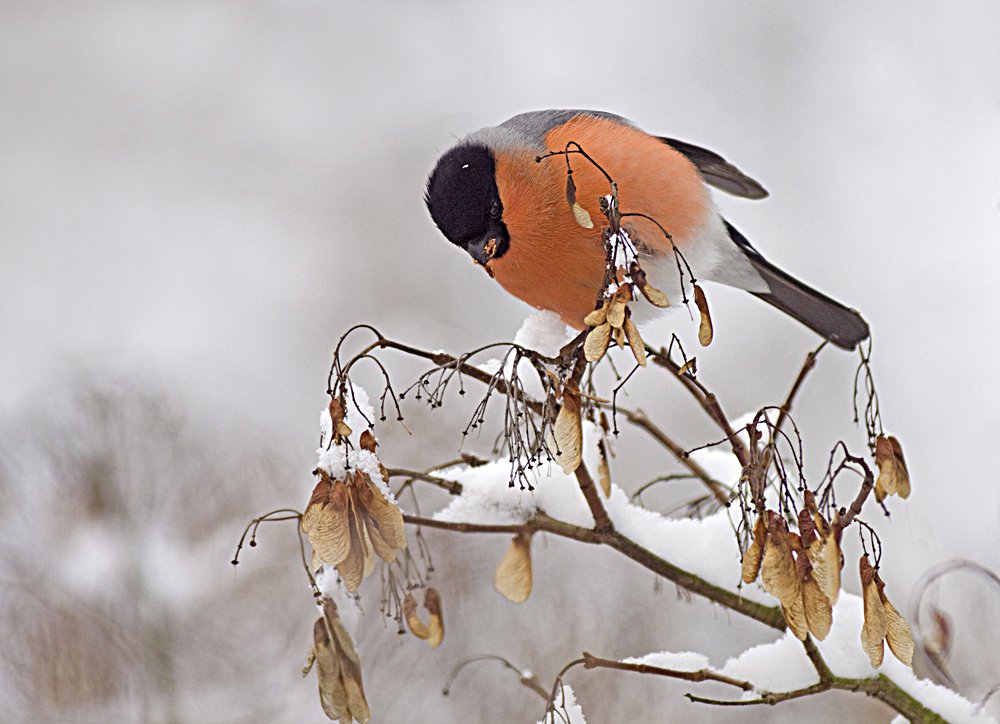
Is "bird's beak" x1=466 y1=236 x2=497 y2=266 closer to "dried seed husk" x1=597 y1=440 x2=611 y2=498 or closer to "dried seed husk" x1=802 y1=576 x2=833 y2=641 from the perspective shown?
"dried seed husk" x1=597 y1=440 x2=611 y2=498

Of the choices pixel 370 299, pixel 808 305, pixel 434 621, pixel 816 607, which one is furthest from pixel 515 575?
pixel 370 299

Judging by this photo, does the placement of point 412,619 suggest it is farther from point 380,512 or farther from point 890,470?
point 890,470

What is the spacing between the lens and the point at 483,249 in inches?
20.6

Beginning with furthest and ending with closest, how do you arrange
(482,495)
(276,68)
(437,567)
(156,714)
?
(276,68) < (437,567) < (156,714) < (482,495)

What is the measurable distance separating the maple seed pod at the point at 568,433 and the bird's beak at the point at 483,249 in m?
0.20

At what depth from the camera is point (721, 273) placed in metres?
0.63

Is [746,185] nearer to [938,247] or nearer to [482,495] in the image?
[482,495]

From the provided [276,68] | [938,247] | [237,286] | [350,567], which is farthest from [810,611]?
[276,68]

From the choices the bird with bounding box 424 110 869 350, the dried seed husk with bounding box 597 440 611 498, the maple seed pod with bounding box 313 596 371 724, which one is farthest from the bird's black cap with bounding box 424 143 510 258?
the maple seed pod with bounding box 313 596 371 724

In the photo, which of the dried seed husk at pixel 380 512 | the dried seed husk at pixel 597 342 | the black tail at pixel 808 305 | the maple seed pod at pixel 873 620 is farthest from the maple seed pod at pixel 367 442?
the black tail at pixel 808 305

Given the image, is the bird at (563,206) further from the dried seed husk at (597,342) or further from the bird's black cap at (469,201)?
the dried seed husk at (597,342)

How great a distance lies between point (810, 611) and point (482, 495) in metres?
0.21

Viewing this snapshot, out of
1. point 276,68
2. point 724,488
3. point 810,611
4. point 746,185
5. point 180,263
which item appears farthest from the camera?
point 276,68

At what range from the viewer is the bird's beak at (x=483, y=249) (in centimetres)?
52
